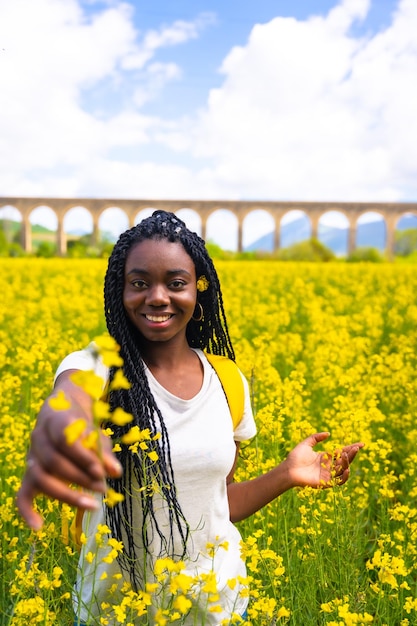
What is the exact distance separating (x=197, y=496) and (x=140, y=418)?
9.7 inches

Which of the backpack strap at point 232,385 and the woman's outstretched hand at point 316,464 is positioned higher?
the backpack strap at point 232,385

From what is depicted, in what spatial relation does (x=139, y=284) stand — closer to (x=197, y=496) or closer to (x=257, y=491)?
(x=197, y=496)

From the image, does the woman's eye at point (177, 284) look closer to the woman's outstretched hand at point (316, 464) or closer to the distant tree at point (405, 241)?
the woman's outstretched hand at point (316, 464)

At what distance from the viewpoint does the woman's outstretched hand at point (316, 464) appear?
1804 mm

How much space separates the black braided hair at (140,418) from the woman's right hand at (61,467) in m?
0.64

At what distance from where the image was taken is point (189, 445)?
1.66m

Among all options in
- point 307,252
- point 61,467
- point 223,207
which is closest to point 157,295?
point 61,467

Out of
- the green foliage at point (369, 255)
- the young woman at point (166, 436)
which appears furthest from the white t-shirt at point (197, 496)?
the green foliage at point (369, 255)

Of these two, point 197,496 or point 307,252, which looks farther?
point 307,252

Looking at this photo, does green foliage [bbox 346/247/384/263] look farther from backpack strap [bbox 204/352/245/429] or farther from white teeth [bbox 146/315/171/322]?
white teeth [bbox 146/315/171/322]

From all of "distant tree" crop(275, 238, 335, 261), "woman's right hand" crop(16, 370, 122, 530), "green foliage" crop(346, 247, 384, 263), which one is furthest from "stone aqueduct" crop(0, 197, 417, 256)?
"woman's right hand" crop(16, 370, 122, 530)

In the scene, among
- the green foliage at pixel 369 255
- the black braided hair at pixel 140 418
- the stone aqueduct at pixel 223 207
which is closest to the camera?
the black braided hair at pixel 140 418

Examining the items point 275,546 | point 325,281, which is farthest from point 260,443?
point 325,281

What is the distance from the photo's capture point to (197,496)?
66.2 inches
